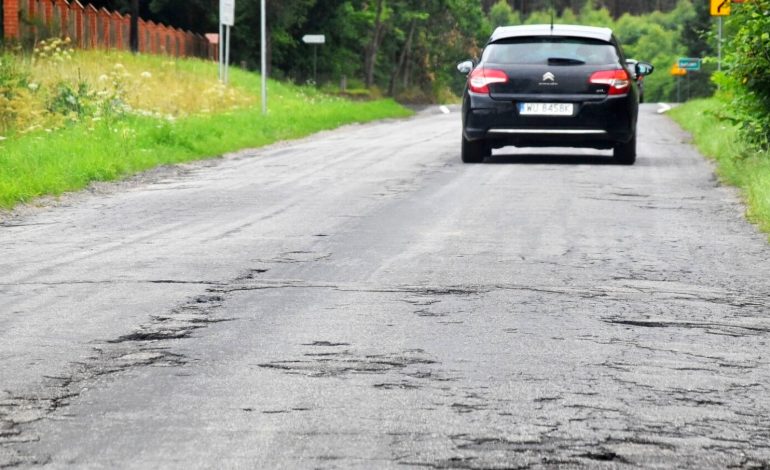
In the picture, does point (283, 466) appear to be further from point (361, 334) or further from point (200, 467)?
Answer: point (361, 334)

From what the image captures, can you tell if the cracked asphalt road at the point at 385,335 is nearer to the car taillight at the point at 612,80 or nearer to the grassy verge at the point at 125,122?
the grassy verge at the point at 125,122

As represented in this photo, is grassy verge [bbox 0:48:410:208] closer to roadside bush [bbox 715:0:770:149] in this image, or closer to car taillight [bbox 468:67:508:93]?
car taillight [bbox 468:67:508:93]

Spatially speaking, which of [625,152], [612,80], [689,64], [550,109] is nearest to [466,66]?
[550,109]

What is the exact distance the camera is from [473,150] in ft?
63.0

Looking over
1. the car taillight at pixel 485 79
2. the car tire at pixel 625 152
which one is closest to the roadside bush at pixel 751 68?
the car tire at pixel 625 152

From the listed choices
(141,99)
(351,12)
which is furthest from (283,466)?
(351,12)

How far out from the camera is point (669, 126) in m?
33.3

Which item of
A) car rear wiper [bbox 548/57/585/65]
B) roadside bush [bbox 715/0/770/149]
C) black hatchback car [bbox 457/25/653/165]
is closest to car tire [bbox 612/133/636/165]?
black hatchback car [bbox 457/25/653/165]

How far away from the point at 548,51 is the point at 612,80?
2.68 feet

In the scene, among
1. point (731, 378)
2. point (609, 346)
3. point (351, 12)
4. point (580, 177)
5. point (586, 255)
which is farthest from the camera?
point (351, 12)

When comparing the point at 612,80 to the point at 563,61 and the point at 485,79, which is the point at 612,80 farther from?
the point at 485,79

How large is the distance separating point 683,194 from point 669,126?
18.7 meters

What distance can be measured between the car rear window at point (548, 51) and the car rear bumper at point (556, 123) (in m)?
0.49

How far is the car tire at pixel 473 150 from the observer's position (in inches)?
754
